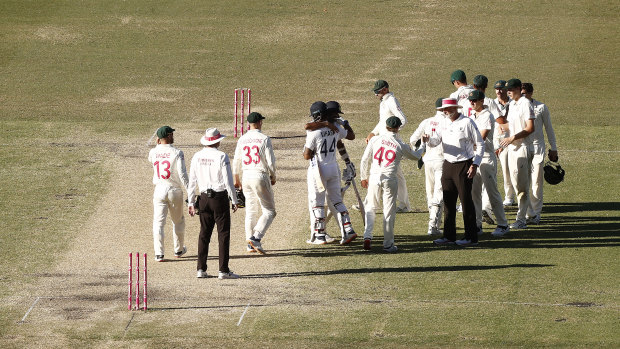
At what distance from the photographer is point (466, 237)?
53.0 ft

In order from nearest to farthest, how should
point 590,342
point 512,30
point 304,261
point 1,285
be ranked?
point 590,342
point 1,285
point 304,261
point 512,30

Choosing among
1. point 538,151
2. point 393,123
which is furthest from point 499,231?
point 393,123

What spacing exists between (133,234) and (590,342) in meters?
7.78

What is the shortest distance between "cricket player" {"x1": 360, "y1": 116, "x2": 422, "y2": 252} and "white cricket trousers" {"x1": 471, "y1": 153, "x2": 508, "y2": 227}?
1361 millimetres

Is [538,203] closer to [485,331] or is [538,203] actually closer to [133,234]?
[485,331]

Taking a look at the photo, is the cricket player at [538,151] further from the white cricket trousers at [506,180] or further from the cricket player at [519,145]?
the white cricket trousers at [506,180]

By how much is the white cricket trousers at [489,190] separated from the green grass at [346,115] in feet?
1.74

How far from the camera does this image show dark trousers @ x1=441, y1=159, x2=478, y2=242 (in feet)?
52.0

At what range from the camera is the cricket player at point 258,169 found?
51.1ft

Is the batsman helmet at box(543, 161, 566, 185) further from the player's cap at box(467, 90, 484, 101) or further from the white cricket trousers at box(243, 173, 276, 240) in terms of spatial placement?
the white cricket trousers at box(243, 173, 276, 240)

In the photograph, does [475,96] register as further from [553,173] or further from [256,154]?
[256,154]

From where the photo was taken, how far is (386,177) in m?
15.8

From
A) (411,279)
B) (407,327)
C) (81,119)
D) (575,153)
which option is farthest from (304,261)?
(81,119)

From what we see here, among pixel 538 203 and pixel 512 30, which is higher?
pixel 512 30
